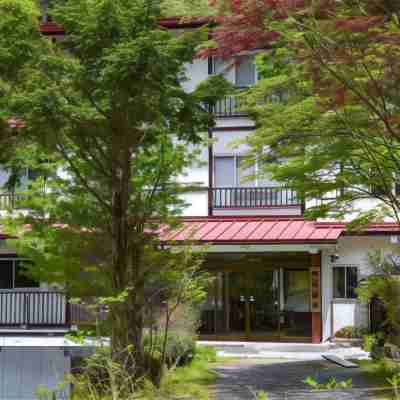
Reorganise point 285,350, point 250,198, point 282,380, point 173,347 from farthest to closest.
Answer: point 250,198
point 285,350
point 173,347
point 282,380

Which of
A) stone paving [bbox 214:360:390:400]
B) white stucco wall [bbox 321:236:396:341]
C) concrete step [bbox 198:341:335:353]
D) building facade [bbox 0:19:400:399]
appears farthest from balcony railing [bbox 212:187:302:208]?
stone paving [bbox 214:360:390:400]

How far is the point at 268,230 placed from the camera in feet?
88.7

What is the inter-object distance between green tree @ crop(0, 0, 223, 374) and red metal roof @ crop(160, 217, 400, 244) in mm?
9493

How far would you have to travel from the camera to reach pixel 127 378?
12.1m

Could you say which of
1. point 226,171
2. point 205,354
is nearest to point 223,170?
point 226,171

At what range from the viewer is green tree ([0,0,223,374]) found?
43.8 ft

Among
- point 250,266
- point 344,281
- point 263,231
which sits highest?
point 263,231

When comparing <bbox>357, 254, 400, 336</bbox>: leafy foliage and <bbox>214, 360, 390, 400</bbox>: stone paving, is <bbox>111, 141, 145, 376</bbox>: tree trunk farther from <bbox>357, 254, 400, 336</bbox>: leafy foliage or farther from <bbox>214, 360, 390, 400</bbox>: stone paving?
<bbox>357, 254, 400, 336</bbox>: leafy foliage

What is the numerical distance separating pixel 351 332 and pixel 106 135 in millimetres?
15271

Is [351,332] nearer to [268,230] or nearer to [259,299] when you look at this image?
[259,299]

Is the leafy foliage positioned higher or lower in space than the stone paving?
higher

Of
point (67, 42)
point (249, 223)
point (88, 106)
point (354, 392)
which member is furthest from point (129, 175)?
point (249, 223)

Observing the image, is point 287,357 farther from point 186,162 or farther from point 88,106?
point 88,106

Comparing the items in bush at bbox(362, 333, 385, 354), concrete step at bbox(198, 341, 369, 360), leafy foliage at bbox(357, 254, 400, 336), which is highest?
leafy foliage at bbox(357, 254, 400, 336)
